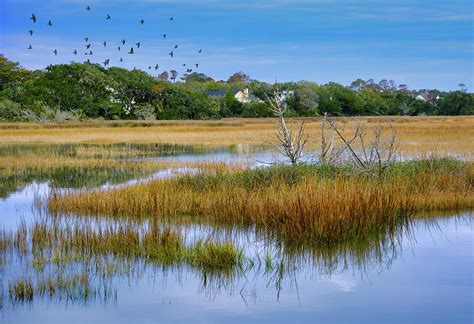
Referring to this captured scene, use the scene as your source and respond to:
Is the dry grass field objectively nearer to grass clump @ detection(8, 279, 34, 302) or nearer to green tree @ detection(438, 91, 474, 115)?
grass clump @ detection(8, 279, 34, 302)

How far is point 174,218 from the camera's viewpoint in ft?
44.3

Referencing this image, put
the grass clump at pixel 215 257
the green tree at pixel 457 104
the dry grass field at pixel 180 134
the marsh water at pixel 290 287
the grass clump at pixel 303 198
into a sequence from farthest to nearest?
the green tree at pixel 457 104 → the dry grass field at pixel 180 134 → the grass clump at pixel 303 198 → the grass clump at pixel 215 257 → the marsh water at pixel 290 287

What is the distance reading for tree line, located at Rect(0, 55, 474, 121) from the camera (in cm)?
5466

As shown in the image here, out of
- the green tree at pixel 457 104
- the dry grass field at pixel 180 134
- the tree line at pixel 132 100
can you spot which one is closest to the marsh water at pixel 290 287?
the dry grass field at pixel 180 134

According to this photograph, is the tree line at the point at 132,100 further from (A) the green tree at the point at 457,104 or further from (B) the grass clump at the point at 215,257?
(B) the grass clump at the point at 215,257

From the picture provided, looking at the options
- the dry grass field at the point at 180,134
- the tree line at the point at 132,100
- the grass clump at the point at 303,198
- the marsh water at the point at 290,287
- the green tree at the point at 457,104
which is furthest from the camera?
the green tree at the point at 457,104

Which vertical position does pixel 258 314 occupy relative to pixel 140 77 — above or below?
below

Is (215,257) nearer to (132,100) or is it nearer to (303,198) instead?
(303,198)

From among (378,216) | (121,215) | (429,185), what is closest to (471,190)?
(429,185)

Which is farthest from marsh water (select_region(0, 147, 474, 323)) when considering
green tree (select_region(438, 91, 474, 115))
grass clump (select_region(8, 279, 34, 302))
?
green tree (select_region(438, 91, 474, 115))

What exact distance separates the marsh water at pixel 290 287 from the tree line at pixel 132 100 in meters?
34.8

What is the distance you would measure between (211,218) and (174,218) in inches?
30.8

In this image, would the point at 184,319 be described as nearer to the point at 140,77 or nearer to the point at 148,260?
the point at 148,260

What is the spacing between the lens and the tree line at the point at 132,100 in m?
54.7
